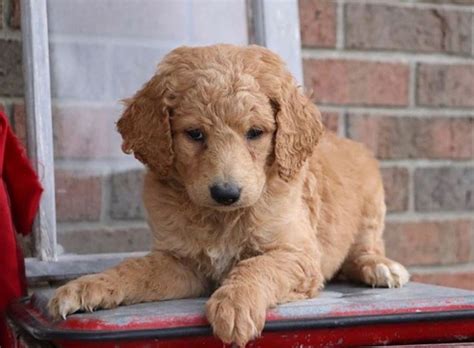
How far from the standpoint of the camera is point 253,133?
2.04 metres

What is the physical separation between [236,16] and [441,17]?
2.86 feet

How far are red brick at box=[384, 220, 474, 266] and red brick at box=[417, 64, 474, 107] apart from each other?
0.43 metres

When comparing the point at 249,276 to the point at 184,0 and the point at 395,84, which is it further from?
the point at 395,84

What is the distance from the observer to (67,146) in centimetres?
257

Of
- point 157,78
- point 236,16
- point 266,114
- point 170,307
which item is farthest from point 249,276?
point 236,16

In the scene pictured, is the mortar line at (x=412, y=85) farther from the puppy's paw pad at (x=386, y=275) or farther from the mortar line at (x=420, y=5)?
the puppy's paw pad at (x=386, y=275)

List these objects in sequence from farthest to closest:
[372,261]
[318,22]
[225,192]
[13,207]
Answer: [318,22] → [372,261] → [13,207] → [225,192]

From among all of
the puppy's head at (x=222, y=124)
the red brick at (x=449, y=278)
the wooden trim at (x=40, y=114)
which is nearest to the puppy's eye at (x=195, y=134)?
the puppy's head at (x=222, y=124)

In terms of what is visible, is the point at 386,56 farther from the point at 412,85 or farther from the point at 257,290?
the point at 257,290

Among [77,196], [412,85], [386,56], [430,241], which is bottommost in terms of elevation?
[430,241]

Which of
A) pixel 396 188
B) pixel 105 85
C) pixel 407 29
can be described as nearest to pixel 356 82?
pixel 407 29

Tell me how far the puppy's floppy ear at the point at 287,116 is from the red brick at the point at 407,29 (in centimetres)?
96

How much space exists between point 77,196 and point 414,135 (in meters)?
1.24

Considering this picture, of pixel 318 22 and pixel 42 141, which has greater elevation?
pixel 318 22
